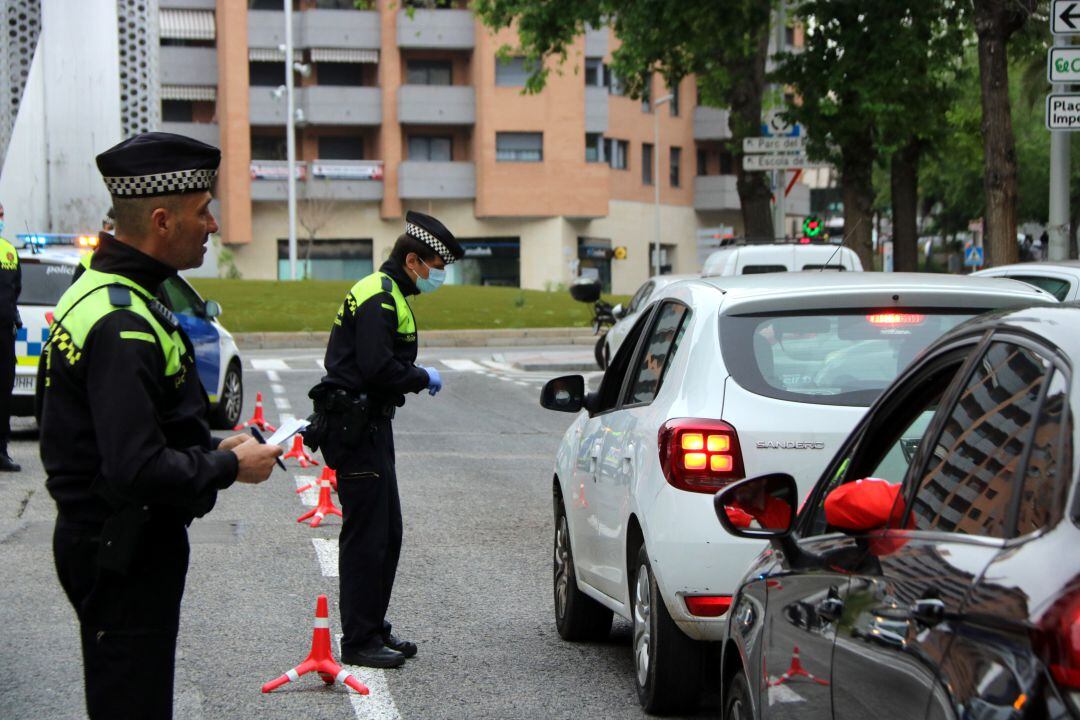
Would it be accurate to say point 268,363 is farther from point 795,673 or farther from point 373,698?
point 795,673

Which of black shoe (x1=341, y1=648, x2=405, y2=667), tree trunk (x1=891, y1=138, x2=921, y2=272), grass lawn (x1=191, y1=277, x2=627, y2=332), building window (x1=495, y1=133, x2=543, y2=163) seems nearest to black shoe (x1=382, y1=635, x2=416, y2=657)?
black shoe (x1=341, y1=648, x2=405, y2=667)

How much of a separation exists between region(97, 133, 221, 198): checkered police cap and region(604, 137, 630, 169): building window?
66906 mm

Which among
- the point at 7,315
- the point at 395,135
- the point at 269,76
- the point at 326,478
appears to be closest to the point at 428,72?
the point at 395,135

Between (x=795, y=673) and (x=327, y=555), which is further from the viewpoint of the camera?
(x=327, y=555)

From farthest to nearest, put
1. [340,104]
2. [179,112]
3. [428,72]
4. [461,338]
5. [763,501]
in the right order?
[179,112] < [428,72] < [340,104] < [461,338] < [763,501]

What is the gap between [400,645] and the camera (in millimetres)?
7109

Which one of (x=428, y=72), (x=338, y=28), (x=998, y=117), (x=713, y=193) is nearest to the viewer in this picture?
(x=998, y=117)

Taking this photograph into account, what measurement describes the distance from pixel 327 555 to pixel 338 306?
1346 inches

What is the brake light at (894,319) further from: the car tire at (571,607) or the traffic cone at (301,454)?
the traffic cone at (301,454)

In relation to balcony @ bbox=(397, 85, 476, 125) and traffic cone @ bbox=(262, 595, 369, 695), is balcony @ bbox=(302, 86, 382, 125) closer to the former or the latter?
balcony @ bbox=(397, 85, 476, 125)

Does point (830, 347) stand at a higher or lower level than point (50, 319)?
higher

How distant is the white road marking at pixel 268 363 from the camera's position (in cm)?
2763

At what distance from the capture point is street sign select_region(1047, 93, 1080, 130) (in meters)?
13.8

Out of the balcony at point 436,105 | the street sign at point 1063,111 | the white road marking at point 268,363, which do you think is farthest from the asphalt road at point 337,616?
the balcony at point 436,105
